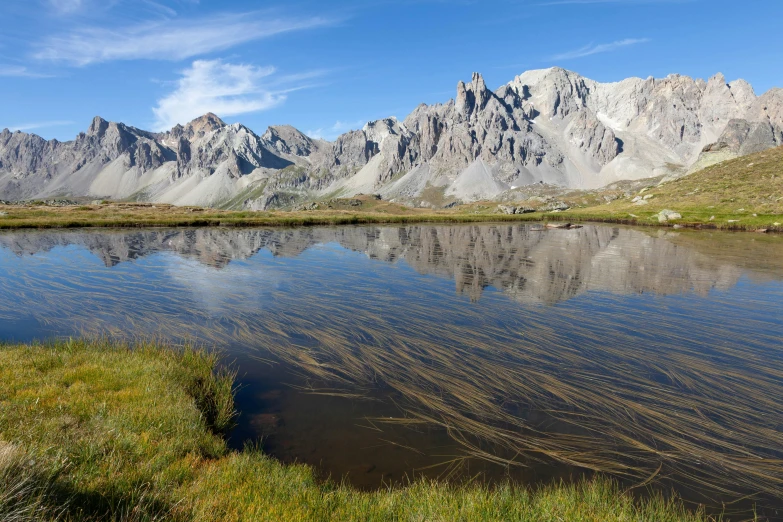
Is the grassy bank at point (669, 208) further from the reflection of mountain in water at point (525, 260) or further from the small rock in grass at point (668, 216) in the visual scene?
the reflection of mountain in water at point (525, 260)

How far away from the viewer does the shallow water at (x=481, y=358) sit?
8750mm

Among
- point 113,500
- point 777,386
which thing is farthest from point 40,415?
point 777,386

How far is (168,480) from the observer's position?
6.42 metres

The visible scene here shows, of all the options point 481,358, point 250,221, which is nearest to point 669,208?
point 250,221

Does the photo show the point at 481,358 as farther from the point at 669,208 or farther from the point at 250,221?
the point at 669,208

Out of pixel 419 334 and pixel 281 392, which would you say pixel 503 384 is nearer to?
pixel 419 334

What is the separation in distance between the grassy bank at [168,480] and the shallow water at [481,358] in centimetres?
125

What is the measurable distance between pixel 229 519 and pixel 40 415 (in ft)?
18.4

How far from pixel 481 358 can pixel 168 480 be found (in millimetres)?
10371

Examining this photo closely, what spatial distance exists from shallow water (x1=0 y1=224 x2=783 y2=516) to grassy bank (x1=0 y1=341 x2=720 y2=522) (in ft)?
4.09

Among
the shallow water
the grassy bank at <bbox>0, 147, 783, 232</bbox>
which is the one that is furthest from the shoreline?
the shallow water

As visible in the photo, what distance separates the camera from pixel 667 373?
12.7 m

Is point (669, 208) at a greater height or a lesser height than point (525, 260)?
greater

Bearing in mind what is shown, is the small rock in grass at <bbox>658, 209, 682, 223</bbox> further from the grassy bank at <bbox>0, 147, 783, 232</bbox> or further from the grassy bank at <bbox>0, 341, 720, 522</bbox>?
the grassy bank at <bbox>0, 341, 720, 522</bbox>
